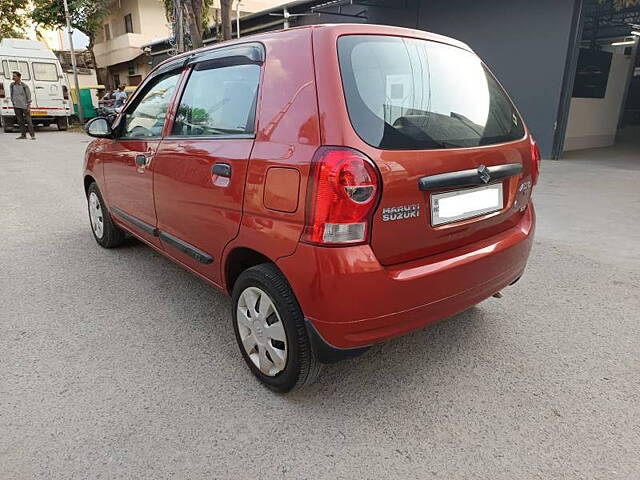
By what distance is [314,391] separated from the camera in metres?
2.38

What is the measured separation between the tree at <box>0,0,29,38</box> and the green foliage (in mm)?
3458

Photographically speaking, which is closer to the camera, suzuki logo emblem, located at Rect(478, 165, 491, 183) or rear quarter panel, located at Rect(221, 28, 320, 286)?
rear quarter panel, located at Rect(221, 28, 320, 286)

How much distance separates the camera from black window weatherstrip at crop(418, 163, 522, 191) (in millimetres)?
1999

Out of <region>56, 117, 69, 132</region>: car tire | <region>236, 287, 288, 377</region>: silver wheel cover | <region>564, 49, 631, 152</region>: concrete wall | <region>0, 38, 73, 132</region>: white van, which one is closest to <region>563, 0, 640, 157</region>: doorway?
<region>564, 49, 631, 152</region>: concrete wall

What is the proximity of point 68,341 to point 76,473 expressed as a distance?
117 cm

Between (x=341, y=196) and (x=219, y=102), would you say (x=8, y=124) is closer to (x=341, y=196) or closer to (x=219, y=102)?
(x=219, y=102)

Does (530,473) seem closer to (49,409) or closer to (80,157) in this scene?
(49,409)

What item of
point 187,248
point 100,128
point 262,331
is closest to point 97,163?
point 100,128

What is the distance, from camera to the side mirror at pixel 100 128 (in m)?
3.77

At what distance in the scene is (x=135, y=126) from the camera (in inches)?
142

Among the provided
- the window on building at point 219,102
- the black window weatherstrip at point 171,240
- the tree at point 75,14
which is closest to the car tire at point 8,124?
the tree at point 75,14

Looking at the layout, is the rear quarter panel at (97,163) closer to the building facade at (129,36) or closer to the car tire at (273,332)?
the car tire at (273,332)

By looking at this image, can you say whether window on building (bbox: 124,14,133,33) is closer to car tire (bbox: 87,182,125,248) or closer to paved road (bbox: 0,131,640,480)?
car tire (bbox: 87,182,125,248)

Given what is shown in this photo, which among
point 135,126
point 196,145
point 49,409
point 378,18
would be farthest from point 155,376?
point 378,18
